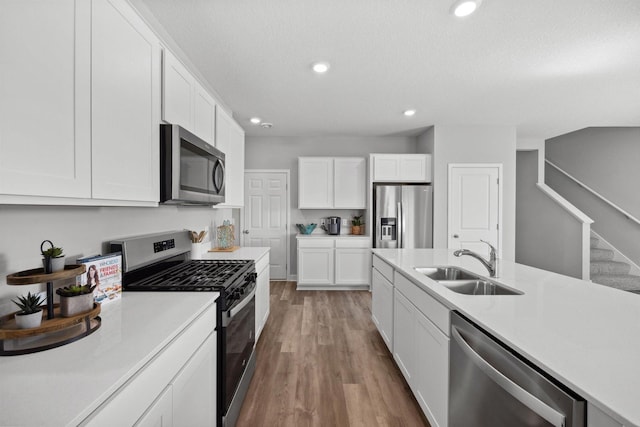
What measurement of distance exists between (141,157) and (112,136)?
23 cm

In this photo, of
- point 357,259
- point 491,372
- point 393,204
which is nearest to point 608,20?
point 491,372

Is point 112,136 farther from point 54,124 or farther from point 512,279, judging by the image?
point 512,279

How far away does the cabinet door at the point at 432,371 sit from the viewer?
1430 millimetres

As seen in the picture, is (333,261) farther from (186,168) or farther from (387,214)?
(186,168)

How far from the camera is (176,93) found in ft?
5.75

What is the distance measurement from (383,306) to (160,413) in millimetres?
2088

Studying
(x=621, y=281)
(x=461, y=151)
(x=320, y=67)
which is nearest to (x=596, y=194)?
(x=621, y=281)

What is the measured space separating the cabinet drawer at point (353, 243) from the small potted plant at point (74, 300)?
394 cm

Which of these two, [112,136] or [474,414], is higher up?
[112,136]

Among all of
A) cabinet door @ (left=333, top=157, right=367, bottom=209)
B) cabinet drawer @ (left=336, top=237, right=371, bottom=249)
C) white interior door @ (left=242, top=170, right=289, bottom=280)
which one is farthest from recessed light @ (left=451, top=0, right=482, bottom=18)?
white interior door @ (left=242, top=170, right=289, bottom=280)

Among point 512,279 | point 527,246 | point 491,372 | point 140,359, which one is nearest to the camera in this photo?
point 140,359

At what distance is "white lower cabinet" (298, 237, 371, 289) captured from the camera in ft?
15.8

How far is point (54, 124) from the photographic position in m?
0.91

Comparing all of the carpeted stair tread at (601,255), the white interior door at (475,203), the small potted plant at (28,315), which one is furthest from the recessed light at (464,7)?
the carpeted stair tread at (601,255)
